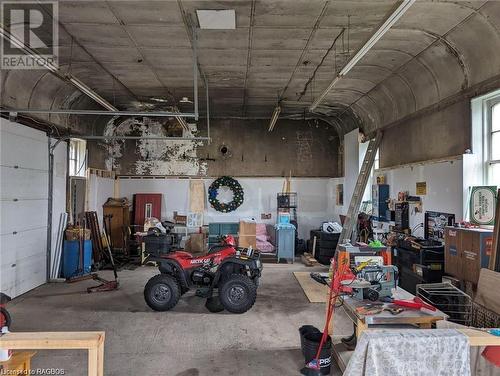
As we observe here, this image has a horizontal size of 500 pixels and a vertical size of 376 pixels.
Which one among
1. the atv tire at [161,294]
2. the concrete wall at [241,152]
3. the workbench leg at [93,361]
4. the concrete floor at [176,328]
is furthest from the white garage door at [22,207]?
the workbench leg at [93,361]

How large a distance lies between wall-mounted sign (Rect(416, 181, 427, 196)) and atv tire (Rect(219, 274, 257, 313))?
10.5 ft

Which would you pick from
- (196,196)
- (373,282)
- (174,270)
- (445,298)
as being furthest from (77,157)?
(445,298)

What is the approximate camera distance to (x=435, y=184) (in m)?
5.20

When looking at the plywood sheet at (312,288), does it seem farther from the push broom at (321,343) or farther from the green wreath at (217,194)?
the green wreath at (217,194)

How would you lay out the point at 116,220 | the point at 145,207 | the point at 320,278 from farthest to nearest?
the point at 145,207 < the point at 116,220 < the point at 320,278

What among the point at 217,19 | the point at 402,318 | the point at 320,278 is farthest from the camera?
the point at 320,278

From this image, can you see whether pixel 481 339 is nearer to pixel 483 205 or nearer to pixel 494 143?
pixel 483 205

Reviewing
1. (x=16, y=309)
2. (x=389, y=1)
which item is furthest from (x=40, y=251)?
(x=389, y=1)

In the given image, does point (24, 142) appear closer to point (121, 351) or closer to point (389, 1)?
point (121, 351)

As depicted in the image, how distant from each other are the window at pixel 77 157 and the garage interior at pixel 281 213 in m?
0.04

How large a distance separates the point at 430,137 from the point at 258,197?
17.0ft

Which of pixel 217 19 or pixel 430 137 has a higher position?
pixel 217 19

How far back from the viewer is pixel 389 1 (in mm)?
3740

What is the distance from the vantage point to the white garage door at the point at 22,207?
4.97m
